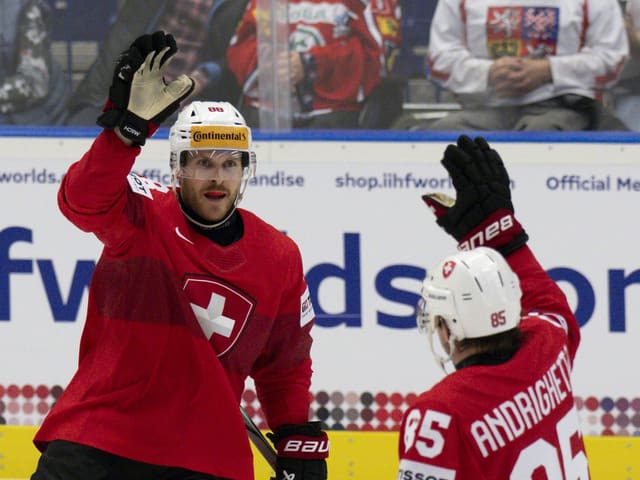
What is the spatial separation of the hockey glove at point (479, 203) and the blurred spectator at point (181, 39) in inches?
77.1

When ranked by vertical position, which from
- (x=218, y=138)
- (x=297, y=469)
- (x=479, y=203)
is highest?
(x=218, y=138)

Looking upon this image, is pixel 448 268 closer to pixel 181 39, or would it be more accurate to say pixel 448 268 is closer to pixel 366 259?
pixel 366 259

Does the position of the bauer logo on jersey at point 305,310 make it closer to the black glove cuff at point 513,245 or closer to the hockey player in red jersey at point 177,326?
the hockey player in red jersey at point 177,326

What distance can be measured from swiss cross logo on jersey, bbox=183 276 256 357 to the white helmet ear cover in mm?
762

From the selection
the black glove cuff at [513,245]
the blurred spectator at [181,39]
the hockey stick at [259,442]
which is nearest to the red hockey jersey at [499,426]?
the black glove cuff at [513,245]

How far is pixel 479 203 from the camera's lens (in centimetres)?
307

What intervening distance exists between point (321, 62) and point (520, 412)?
251cm

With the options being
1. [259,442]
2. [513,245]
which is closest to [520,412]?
[513,245]

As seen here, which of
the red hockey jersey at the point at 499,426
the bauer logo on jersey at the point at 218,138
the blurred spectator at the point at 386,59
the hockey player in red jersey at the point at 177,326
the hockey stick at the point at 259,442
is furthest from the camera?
the blurred spectator at the point at 386,59

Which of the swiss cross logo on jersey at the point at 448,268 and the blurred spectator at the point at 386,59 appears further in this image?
the blurred spectator at the point at 386,59

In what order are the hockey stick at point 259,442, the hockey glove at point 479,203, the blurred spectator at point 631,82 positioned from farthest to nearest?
the blurred spectator at point 631,82 < the hockey stick at point 259,442 < the hockey glove at point 479,203

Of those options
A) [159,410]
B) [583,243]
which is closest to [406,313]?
[583,243]

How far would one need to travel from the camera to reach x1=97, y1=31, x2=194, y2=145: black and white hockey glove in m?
3.08

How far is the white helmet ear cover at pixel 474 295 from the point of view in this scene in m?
2.66
